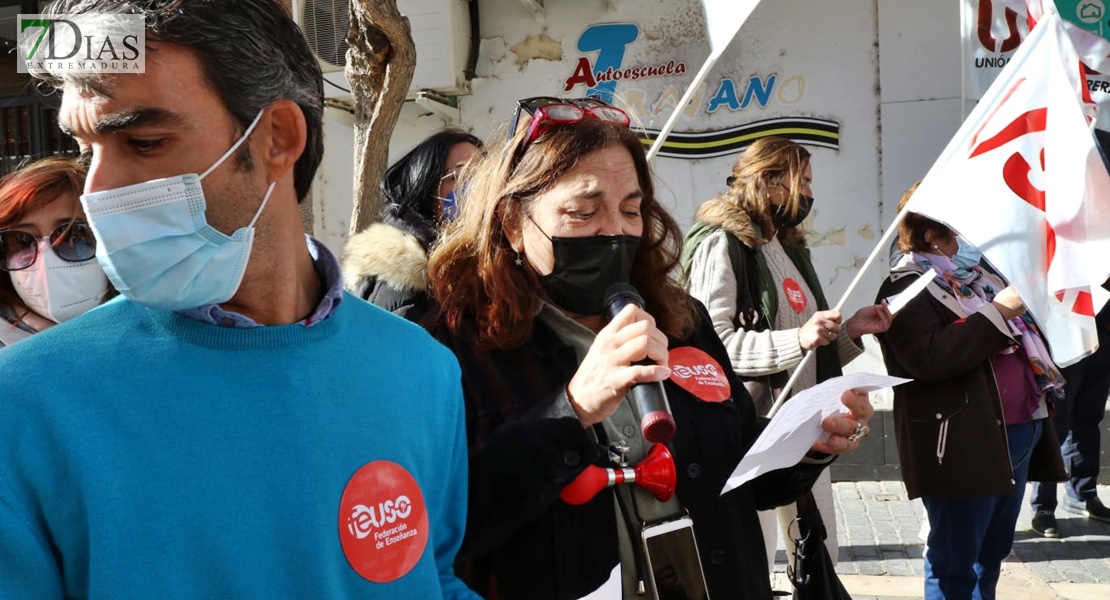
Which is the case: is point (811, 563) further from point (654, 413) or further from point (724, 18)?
point (724, 18)

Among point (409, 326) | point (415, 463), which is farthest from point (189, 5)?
point (415, 463)

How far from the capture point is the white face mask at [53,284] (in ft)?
8.64

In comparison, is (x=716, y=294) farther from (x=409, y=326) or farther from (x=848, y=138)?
(x=848, y=138)

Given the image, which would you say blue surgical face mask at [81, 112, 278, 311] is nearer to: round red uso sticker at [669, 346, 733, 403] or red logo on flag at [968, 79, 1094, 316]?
round red uso sticker at [669, 346, 733, 403]

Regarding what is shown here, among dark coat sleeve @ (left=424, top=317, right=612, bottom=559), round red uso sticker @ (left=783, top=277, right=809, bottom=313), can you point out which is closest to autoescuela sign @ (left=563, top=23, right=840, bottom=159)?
round red uso sticker @ (left=783, top=277, right=809, bottom=313)

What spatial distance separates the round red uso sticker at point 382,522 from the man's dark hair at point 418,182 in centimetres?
206

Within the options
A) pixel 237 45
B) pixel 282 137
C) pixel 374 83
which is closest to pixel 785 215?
pixel 374 83

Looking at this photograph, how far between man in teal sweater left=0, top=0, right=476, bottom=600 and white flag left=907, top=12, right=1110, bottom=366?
2.45 meters

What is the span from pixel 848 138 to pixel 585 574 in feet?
21.1

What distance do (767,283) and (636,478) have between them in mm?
2547

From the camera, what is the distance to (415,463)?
1.53m

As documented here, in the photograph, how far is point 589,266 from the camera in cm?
222

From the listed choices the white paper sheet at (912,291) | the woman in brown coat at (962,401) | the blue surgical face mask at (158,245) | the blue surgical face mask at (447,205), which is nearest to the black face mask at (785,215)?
the woman in brown coat at (962,401)

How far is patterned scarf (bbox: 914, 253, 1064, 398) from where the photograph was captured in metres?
4.38
